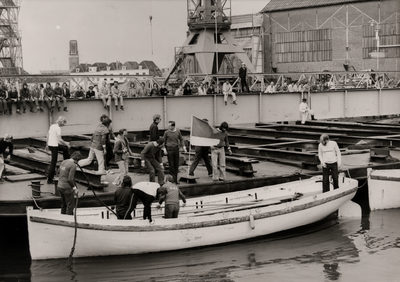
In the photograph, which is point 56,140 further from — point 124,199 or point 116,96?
point 116,96

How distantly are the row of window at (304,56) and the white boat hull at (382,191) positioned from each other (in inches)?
1929

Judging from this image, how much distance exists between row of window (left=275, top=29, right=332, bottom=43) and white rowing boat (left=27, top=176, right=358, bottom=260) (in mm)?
51555

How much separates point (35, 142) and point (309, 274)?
1822cm

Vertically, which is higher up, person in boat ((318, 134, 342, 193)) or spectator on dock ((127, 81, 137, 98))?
spectator on dock ((127, 81, 137, 98))

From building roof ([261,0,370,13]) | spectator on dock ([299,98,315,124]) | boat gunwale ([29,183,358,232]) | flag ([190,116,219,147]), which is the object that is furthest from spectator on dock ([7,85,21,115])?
building roof ([261,0,370,13])

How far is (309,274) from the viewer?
13867 mm

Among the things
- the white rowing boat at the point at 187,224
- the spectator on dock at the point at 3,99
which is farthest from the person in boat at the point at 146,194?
the spectator on dock at the point at 3,99

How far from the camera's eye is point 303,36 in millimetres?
70062

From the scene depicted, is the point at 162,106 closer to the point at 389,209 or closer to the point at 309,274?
the point at 389,209

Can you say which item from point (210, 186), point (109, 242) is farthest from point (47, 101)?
point (109, 242)

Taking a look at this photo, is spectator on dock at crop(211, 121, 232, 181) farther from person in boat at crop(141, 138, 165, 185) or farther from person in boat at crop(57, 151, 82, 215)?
person in boat at crop(57, 151, 82, 215)

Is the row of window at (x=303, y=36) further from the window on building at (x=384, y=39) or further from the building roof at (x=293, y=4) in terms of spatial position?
the window on building at (x=384, y=39)

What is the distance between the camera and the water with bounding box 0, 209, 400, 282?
13.9m

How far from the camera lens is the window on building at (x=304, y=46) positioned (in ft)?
222
